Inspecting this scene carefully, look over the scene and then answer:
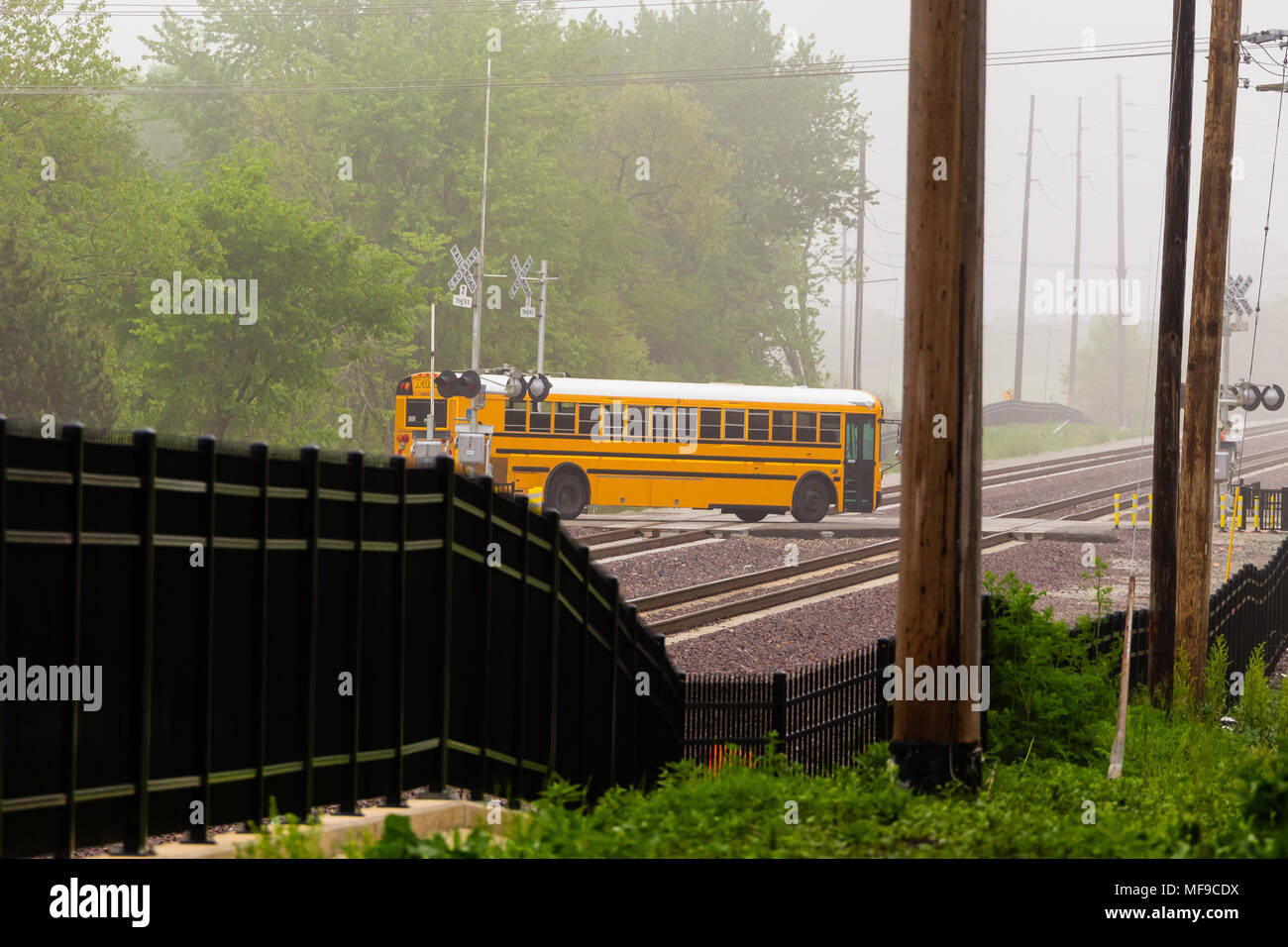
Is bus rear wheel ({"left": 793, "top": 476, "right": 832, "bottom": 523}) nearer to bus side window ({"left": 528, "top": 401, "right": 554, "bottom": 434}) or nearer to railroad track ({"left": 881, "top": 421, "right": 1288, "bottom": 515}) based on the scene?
bus side window ({"left": 528, "top": 401, "right": 554, "bottom": 434})

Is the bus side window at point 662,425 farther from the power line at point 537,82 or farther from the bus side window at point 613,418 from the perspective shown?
the power line at point 537,82

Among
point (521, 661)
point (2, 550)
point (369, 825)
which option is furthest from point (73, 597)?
point (521, 661)

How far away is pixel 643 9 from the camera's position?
91375mm

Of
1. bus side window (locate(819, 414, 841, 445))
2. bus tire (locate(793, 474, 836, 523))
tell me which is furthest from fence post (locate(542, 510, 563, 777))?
bus side window (locate(819, 414, 841, 445))

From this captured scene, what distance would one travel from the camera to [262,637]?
751 cm

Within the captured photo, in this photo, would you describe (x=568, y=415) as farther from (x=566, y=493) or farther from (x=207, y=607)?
(x=207, y=607)

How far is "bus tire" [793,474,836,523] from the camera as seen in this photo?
1425 inches

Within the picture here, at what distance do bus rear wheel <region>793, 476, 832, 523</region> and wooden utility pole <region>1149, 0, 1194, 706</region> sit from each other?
19584 millimetres

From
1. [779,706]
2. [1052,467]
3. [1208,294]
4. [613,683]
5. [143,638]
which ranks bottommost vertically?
[1052,467]

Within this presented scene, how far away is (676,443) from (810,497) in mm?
3823

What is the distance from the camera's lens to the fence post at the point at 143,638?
Answer: 674 centimetres

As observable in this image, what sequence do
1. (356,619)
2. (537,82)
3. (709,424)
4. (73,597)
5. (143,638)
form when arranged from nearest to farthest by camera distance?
(73,597), (143,638), (356,619), (709,424), (537,82)

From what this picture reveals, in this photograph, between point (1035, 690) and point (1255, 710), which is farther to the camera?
point (1255, 710)
